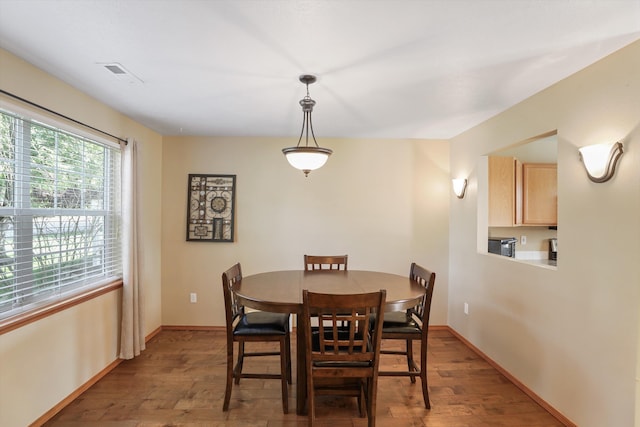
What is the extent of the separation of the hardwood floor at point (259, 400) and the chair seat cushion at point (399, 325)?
541 millimetres

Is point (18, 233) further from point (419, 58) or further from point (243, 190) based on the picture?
point (419, 58)

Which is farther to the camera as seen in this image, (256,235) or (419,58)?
(256,235)

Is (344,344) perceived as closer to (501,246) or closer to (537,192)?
(501,246)

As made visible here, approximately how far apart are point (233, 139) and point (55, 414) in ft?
9.69

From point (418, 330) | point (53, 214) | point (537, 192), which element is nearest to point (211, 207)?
point (53, 214)

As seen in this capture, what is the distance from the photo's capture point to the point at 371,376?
208 cm

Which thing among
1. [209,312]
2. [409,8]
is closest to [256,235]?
[209,312]

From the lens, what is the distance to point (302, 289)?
8.21 feet

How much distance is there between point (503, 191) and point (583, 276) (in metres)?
1.71

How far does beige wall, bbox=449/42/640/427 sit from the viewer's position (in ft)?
6.19

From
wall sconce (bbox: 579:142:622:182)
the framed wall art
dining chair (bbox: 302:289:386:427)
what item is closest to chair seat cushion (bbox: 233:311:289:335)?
dining chair (bbox: 302:289:386:427)

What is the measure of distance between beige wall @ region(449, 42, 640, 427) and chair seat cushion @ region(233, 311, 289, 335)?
6.20ft

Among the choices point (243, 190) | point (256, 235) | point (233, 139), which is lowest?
point (256, 235)

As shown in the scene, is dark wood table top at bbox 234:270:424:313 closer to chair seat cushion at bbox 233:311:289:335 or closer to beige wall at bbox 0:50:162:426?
chair seat cushion at bbox 233:311:289:335
